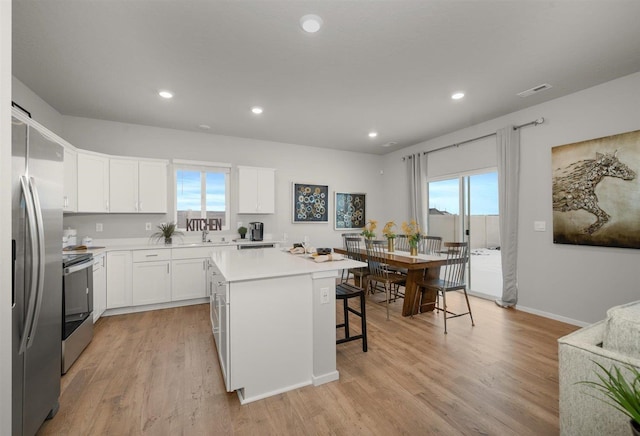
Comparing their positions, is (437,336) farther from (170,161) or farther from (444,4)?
(170,161)

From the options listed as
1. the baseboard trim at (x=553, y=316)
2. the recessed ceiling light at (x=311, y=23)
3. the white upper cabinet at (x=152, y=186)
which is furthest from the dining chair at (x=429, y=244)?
the white upper cabinet at (x=152, y=186)

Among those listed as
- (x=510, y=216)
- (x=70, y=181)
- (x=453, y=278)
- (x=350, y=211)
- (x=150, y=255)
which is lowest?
(x=453, y=278)

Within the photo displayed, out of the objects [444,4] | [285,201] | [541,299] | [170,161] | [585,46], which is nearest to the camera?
[444,4]

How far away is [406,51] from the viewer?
98.0 inches

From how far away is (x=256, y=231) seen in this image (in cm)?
489

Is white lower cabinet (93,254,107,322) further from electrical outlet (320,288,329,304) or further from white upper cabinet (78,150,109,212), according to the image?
electrical outlet (320,288,329,304)

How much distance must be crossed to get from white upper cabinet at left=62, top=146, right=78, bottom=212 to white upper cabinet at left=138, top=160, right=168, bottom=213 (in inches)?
28.8

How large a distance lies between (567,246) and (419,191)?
97.4 inches

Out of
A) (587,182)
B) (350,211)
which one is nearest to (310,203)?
(350,211)

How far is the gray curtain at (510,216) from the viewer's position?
3.96m

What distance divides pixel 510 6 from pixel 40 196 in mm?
3331

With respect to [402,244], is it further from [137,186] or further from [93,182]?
[93,182]

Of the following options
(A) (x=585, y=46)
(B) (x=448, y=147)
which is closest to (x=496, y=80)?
(A) (x=585, y=46)

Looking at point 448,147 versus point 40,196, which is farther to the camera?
point 448,147
